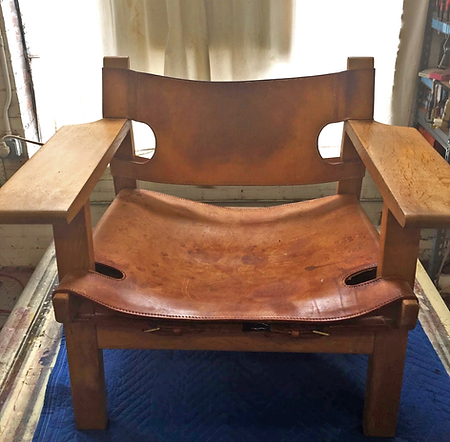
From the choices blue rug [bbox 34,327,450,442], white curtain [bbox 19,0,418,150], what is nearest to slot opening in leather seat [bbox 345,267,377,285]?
blue rug [bbox 34,327,450,442]

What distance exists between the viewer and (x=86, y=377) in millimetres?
1147

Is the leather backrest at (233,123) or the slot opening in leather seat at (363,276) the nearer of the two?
the slot opening in leather seat at (363,276)

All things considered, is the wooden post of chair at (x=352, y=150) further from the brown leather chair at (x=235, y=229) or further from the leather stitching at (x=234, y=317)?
the leather stitching at (x=234, y=317)

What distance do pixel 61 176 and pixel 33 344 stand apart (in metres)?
0.60

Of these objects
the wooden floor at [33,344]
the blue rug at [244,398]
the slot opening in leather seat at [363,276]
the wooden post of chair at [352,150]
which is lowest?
the blue rug at [244,398]

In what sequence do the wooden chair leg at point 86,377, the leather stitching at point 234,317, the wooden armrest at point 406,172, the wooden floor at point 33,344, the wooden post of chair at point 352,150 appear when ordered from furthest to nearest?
1. the wooden post of chair at point 352,150
2. the wooden floor at point 33,344
3. the wooden chair leg at point 86,377
4. the leather stitching at point 234,317
5. the wooden armrest at point 406,172

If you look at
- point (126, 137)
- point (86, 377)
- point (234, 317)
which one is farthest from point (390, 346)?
point (126, 137)

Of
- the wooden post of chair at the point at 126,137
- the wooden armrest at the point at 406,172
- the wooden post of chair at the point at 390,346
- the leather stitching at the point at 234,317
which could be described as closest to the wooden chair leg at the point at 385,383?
the wooden post of chair at the point at 390,346

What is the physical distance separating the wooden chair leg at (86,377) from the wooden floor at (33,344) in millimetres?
118

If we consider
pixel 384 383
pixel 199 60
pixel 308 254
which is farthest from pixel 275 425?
pixel 199 60

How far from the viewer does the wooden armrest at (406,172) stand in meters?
0.88

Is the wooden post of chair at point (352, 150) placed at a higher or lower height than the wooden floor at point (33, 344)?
higher

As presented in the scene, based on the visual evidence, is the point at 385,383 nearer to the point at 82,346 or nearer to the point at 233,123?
the point at 82,346

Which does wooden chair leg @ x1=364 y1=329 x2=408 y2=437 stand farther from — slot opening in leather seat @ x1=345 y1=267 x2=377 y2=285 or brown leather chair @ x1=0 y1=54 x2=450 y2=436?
slot opening in leather seat @ x1=345 y1=267 x2=377 y2=285
